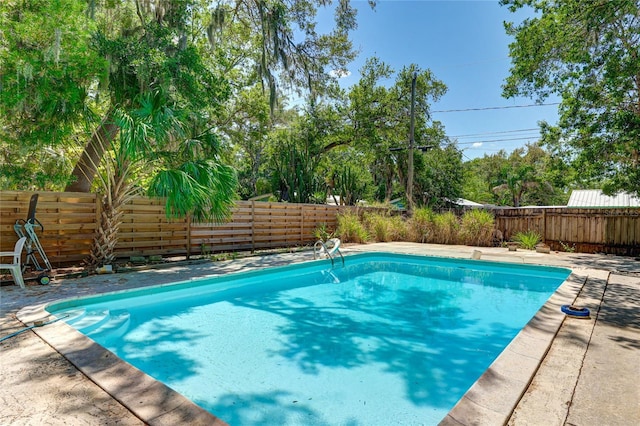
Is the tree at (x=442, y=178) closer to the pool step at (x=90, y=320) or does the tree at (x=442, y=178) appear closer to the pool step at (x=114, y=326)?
the pool step at (x=114, y=326)

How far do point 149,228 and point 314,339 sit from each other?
5389 mm

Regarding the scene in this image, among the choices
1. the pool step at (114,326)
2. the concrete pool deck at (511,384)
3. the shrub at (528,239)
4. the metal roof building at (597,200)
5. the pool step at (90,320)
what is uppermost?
the metal roof building at (597,200)

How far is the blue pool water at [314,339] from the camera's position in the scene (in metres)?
2.63

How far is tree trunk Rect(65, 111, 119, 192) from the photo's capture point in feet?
21.8

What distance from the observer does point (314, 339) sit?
3.89 meters

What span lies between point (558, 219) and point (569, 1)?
680 centimetres

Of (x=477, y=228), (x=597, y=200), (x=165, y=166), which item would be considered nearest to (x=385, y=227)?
(x=477, y=228)

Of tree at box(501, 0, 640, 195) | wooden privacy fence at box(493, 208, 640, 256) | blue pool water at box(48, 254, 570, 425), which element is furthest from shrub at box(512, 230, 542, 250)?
blue pool water at box(48, 254, 570, 425)

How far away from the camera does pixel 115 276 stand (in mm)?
5969

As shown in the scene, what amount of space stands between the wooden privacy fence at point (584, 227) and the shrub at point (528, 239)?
0.67 feet

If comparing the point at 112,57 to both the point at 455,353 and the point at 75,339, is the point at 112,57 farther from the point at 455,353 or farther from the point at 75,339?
the point at 455,353

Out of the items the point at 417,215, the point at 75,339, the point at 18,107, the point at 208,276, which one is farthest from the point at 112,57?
the point at 417,215

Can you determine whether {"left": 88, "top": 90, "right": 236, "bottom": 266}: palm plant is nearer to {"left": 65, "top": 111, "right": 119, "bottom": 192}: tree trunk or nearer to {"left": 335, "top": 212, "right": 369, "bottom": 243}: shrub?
{"left": 65, "top": 111, "right": 119, "bottom": 192}: tree trunk

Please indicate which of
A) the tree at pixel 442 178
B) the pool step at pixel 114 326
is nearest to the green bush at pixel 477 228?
the tree at pixel 442 178
